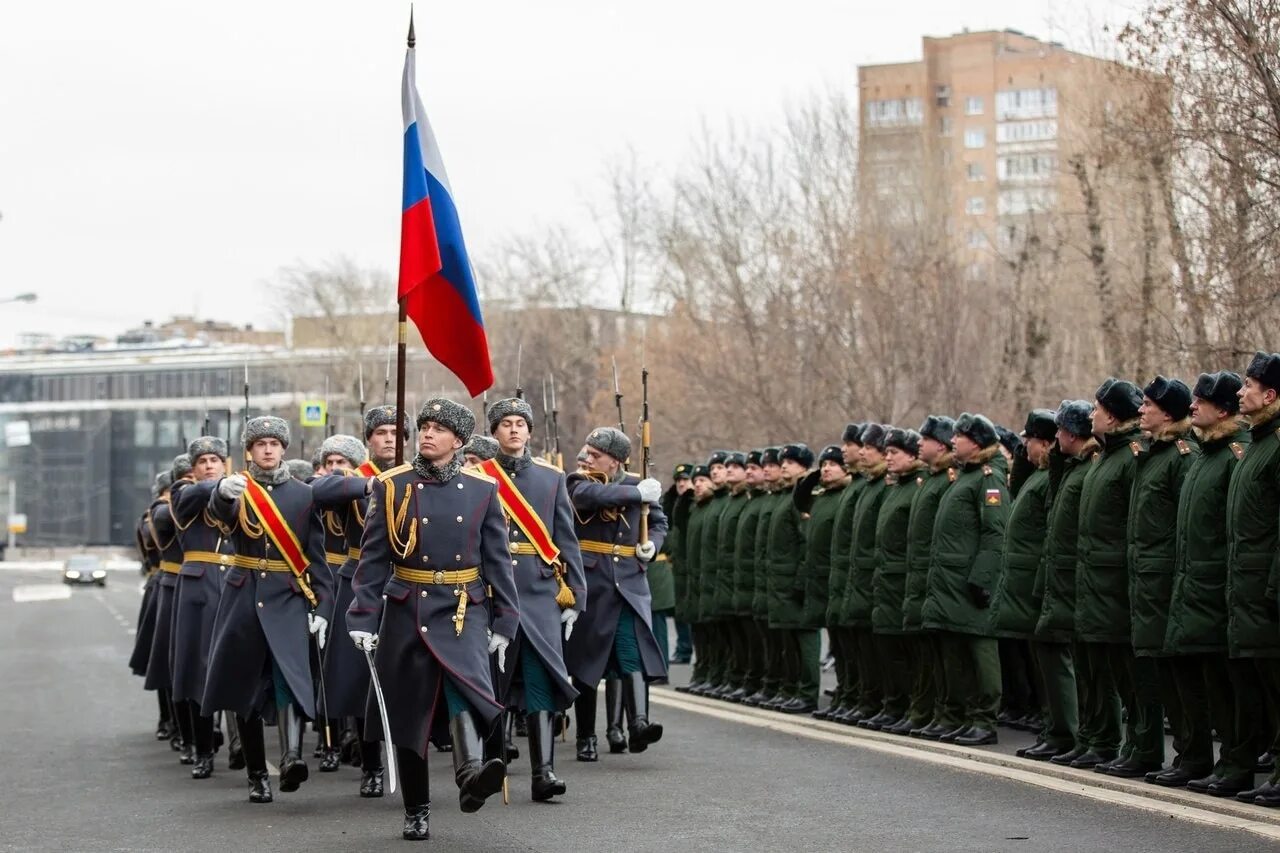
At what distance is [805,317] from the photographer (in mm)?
41719

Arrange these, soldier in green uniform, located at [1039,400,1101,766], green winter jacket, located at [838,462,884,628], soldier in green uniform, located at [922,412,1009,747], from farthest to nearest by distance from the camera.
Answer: green winter jacket, located at [838,462,884,628] → soldier in green uniform, located at [922,412,1009,747] → soldier in green uniform, located at [1039,400,1101,766]

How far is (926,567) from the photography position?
15156 mm

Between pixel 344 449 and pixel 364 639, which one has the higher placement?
pixel 344 449

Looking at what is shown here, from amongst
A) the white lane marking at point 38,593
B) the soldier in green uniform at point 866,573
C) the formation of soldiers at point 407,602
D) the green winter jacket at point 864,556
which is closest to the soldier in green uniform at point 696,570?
the soldier in green uniform at point 866,573

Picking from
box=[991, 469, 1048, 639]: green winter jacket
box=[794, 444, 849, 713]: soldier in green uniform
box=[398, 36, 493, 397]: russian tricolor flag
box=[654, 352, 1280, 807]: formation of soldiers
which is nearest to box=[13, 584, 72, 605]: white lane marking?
box=[654, 352, 1280, 807]: formation of soldiers

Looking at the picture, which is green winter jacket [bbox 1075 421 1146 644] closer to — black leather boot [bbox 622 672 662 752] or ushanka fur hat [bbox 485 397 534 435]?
black leather boot [bbox 622 672 662 752]

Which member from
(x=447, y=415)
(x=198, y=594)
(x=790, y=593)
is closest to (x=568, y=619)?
(x=198, y=594)

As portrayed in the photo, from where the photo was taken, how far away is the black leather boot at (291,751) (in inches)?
467

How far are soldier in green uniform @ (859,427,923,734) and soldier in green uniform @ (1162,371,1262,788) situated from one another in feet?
13.4

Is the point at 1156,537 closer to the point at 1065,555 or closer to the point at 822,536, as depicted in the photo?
the point at 1065,555

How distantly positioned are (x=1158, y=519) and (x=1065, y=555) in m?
1.15

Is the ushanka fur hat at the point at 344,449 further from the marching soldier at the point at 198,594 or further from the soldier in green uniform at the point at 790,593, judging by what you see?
the soldier in green uniform at the point at 790,593

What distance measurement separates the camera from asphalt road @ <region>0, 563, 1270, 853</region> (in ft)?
34.0

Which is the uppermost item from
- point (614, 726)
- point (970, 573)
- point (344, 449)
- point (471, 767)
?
point (344, 449)
